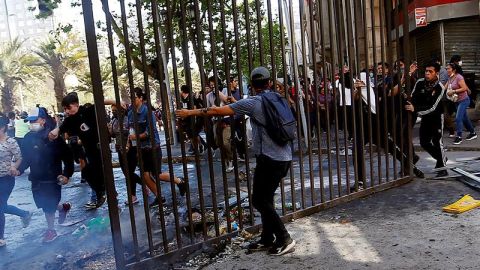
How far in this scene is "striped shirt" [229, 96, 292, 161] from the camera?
4.06 m

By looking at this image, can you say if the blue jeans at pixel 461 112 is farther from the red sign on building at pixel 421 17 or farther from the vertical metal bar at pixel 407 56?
the red sign on building at pixel 421 17

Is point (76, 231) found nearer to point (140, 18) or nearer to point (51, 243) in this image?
point (51, 243)

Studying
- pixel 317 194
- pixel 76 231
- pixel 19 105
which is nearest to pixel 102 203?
pixel 76 231

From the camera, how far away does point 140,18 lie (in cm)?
390

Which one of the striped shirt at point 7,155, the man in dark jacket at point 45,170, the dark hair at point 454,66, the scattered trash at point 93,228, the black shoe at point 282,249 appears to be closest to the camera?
the black shoe at point 282,249

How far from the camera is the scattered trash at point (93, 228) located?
552 cm

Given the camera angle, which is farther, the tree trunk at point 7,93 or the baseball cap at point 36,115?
the tree trunk at point 7,93

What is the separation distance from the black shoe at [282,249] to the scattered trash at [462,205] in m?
1.84

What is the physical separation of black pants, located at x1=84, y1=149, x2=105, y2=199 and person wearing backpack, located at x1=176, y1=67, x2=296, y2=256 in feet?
11.2

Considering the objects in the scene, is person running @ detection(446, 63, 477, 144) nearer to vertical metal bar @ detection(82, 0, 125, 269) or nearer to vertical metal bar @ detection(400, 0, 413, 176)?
vertical metal bar @ detection(400, 0, 413, 176)

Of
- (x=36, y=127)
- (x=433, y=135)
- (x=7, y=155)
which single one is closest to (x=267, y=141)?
(x=7, y=155)

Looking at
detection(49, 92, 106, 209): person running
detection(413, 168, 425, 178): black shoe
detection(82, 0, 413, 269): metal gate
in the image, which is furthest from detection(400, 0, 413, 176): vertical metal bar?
detection(49, 92, 106, 209): person running

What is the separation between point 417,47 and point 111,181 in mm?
14741

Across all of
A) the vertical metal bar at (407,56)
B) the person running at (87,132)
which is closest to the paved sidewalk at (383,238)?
the vertical metal bar at (407,56)
